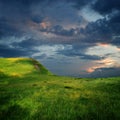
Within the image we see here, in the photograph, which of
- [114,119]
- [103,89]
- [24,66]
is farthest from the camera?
→ [24,66]

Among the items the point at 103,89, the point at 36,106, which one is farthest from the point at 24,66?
the point at 36,106

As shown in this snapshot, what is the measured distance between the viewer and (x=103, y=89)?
122 ft

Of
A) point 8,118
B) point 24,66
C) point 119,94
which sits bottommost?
point 8,118

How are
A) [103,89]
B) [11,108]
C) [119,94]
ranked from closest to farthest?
[11,108], [119,94], [103,89]

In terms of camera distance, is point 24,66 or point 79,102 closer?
point 79,102

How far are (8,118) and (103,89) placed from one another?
733 inches

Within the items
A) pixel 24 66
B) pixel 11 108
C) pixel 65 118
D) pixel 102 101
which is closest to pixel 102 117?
pixel 65 118

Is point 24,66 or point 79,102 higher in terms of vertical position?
point 24,66

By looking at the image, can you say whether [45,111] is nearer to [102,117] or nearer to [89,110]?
[89,110]

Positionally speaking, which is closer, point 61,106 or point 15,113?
point 15,113

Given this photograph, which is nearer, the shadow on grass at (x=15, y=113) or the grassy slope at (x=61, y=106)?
the grassy slope at (x=61, y=106)

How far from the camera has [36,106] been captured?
91.2ft

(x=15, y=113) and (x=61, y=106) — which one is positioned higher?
(x=61, y=106)

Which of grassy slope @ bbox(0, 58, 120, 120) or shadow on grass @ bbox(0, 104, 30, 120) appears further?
shadow on grass @ bbox(0, 104, 30, 120)
